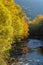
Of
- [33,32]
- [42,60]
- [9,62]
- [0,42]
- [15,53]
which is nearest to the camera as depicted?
[0,42]

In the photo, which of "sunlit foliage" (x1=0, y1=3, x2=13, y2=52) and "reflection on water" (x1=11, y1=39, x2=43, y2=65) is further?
"reflection on water" (x1=11, y1=39, x2=43, y2=65)

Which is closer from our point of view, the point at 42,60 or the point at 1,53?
the point at 1,53

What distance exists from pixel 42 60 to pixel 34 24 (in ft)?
159

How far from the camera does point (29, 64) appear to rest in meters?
48.5

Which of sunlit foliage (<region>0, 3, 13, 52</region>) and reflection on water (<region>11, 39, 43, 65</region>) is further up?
sunlit foliage (<region>0, 3, 13, 52</region>)

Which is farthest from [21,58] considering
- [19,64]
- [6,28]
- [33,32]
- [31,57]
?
[33,32]

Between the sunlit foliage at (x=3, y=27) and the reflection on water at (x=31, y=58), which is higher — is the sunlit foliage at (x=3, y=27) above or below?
above

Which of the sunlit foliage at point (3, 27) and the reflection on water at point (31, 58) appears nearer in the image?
the sunlit foliage at point (3, 27)

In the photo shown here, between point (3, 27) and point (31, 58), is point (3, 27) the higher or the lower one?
the higher one

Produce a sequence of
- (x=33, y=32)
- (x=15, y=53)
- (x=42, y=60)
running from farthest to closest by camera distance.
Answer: (x=33, y=32)
(x=15, y=53)
(x=42, y=60)

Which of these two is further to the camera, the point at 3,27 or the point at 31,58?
the point at 31,58

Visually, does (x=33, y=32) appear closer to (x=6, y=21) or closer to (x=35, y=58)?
(x=35, y=58)

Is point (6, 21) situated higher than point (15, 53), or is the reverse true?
point (6, 21)

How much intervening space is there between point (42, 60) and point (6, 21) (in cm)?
1189
